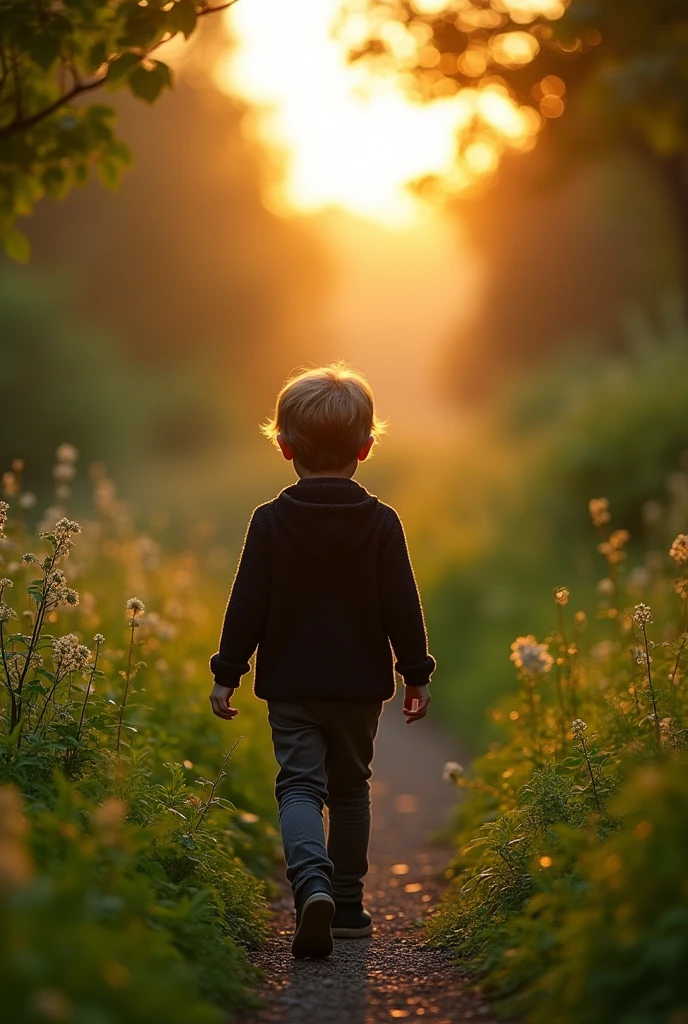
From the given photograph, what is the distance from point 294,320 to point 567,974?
4215 cm

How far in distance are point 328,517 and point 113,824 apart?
1.89m

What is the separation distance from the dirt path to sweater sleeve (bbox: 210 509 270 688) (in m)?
0.97

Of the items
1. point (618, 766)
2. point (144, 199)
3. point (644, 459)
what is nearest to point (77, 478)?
point (144, 199)

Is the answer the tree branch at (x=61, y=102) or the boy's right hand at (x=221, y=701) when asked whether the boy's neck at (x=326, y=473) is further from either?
the tree branch at (x=61, y=102)

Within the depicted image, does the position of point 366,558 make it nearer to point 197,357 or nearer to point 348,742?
point 348,742

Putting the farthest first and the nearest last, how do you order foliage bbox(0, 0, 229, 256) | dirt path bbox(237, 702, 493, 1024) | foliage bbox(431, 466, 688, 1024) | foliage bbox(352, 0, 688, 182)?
1. foliage bbox(352, 0, 688, 182)
2. foliage bbox(0, 0, 229, 256)
3. dirt path bbox(237, 702, 493, 1024)
4. foliage bbox(431, 466, 688, 1024)

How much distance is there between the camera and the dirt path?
128 inches

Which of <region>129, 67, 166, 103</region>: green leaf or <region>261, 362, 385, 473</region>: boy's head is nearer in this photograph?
<region>261, 362, 385, 473</region>: boy's head

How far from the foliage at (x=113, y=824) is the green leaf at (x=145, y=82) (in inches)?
67.7

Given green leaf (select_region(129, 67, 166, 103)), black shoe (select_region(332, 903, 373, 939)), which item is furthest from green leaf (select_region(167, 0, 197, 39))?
black shoe (select_region(332, 903, 373, 939))

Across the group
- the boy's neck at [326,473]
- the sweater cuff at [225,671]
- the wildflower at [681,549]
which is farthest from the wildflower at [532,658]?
the sweater cuff at [225,671]

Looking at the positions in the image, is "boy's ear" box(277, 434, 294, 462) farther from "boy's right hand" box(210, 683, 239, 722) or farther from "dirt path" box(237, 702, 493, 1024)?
"dirt path" box(237, 702, 493, 1024)

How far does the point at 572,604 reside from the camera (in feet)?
29.9

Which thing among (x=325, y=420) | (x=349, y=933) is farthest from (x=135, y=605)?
(x=349, y=933)
